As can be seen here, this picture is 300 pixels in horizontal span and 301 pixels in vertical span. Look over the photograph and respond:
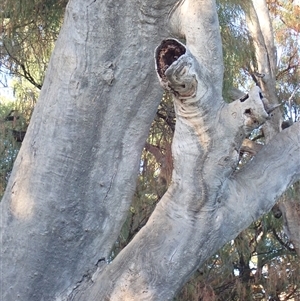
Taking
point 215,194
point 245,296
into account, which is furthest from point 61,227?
point 245,296

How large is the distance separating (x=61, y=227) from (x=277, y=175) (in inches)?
16.7

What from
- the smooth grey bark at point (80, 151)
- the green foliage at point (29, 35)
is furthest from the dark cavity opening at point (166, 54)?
the green foliage at point (29, 35)

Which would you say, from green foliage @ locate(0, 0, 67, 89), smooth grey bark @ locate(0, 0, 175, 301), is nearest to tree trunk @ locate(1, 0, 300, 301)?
smooth grey bark @ locate(0, 0, 175, 301)

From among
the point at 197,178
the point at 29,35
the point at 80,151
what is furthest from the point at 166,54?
the point at 29,35

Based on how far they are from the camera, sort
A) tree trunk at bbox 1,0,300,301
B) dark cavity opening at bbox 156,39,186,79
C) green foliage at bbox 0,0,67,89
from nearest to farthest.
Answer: dark cavity opening at bbox 156,39,186,79
tree trunk at bbox 1,0,300,301
green foliage at bbox 0,0,67,89

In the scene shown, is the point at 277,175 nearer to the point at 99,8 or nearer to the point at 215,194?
the point at 215,194

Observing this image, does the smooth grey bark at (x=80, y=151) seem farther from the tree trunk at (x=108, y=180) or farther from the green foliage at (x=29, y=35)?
the green foliage at (x=29, y=35)

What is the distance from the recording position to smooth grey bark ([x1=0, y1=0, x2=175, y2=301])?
3.59ft

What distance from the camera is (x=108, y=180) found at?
44.6 inches

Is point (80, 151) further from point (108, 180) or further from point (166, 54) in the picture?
point (166, 54)

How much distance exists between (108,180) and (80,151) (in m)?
0.08

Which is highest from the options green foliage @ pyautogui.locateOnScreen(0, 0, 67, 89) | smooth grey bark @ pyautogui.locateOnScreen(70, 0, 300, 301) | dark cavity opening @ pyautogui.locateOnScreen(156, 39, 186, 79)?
green foliage @ pyautogui.locateOnScreen(0, 0, 67, 89)

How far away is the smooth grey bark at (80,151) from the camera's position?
109cm

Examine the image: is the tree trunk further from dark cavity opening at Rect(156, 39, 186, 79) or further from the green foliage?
the green foliage
